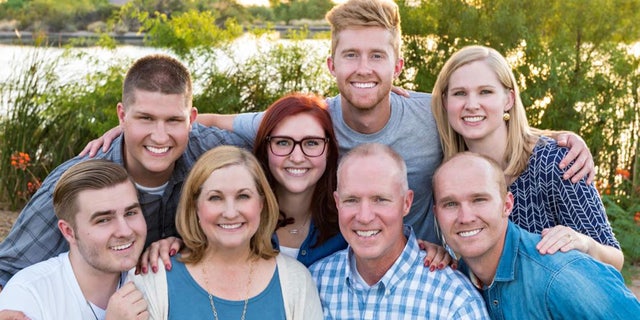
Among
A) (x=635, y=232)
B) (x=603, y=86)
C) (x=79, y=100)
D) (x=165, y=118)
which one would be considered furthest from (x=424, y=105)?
(x=79, y=100)

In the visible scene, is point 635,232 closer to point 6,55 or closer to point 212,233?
point 212,233

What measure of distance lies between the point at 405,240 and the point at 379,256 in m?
0.22

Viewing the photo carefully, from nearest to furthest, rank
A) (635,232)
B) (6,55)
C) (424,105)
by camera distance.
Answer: (424,105)
(635,232)
(6,55)

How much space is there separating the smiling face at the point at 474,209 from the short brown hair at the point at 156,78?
57.9 inches

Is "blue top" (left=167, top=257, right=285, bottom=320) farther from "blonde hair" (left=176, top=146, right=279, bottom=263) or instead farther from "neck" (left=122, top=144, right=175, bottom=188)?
"neck" (left=122, top=144, right=175, bottom=188)

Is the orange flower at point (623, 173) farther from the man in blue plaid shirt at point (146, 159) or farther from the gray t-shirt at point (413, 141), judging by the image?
the man in blue plaid shirt at point (146, 159)

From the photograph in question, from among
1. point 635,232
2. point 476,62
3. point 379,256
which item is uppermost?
point 476,62

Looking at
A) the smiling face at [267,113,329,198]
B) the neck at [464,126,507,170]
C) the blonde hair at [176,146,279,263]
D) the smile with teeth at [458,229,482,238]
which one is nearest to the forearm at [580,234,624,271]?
the smile with teeth at [458,229,482,238]

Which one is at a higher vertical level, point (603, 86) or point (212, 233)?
point (603, 86)

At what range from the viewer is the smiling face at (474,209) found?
11.8 feet

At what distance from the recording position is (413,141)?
468 cm

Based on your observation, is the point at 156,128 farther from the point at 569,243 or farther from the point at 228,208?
the point at 569,243

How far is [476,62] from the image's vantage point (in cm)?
424

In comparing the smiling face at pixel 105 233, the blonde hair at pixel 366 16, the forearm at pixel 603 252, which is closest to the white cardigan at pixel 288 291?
the smiling face at pixel 105 233
